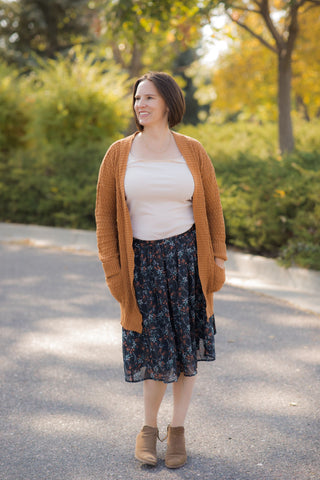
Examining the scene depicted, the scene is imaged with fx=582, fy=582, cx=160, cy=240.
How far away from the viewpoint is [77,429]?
10.9 feet

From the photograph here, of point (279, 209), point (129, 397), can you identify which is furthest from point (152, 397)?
point (279, 209)

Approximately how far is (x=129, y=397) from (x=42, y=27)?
883 inches

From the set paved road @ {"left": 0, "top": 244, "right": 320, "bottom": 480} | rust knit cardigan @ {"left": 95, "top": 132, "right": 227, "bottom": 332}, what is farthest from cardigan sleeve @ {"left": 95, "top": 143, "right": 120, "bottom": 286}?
paved road @ {"left": 0, "top": 244, "right": 320, "bottom": 480}

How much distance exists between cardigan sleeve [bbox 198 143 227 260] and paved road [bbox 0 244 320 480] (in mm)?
1064

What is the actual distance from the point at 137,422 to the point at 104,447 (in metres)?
0.33

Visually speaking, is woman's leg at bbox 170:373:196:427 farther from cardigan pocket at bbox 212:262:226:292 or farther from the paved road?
cardigan pocket at bbox 212:262:226:292

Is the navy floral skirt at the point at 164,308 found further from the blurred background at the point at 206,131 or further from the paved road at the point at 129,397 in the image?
the blurred background at the point at 206,131

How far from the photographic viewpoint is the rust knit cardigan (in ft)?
9.42

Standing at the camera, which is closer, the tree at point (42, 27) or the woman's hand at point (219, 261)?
the woman's hand at point (219, 261)

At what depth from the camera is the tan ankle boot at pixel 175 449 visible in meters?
2.93

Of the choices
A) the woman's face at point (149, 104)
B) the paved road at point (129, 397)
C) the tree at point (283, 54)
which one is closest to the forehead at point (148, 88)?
the woman's face at point (149, 104)

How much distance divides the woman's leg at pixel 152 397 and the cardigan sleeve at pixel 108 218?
59cm

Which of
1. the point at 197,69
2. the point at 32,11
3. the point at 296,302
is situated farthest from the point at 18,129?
the point at 197,69

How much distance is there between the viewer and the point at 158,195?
283cm
